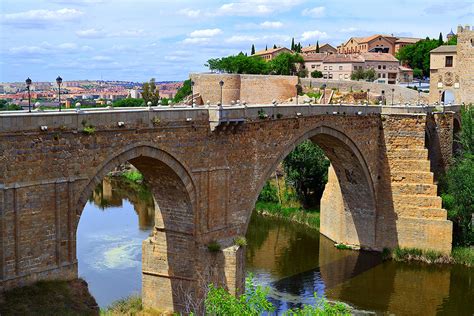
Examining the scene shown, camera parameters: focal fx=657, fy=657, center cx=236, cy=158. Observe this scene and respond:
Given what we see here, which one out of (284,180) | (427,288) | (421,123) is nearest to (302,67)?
(284,180)

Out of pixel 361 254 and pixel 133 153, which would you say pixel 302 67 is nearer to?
pixel 361 254

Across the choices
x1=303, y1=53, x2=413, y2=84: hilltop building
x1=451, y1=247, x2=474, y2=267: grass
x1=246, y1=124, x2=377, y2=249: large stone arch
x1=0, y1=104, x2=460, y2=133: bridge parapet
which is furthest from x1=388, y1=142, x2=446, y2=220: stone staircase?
x1=303, y1=53, x2=413, y2=84: hilltop building

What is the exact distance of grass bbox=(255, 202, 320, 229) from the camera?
32.6m

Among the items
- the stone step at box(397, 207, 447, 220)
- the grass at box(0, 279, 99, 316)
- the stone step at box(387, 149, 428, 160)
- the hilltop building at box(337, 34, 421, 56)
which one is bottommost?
the stone step at box(397, 207, 447, 220)

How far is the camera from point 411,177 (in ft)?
90.1

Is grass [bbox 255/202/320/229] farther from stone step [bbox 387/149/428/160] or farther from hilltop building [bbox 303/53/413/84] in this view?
hilltop building [bbox 303/53/413/84]

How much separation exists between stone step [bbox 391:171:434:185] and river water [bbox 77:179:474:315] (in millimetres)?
3404

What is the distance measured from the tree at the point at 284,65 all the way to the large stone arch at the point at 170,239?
46616 millimetres

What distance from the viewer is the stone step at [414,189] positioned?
2711cm

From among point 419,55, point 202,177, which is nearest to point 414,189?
point 202,177

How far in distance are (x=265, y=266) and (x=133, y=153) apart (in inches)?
443

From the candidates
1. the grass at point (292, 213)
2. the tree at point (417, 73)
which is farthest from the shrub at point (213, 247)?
the tree at point (417, 73)

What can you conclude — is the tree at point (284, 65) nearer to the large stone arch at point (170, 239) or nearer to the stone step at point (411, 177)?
the stone step at point (411, 177)

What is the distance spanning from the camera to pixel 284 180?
36062 millimetres
